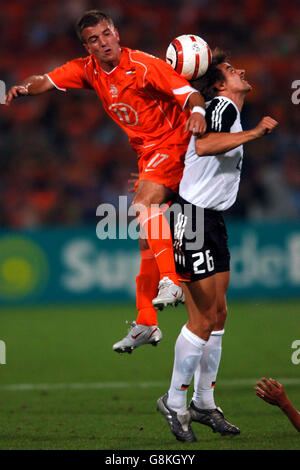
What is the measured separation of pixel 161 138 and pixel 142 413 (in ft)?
6.97

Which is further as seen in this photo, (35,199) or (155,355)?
(35,199)

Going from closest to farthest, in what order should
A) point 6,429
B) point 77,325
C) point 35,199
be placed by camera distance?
point 6,429 < point 77,325 < point 35,199

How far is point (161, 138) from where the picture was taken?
5227 mm

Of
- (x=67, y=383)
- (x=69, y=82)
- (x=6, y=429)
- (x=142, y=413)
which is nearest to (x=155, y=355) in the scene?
(x=67, y=383)

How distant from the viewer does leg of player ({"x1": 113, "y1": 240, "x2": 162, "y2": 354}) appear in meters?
5.29

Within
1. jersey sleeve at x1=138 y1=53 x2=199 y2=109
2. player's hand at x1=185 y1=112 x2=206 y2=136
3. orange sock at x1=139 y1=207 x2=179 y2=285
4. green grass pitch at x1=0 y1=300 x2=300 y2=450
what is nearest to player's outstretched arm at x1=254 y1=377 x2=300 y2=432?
green grass pitch at x1=0 y1=300 x2=300 y2=450

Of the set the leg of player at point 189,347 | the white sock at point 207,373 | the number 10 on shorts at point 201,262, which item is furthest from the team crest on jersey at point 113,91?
the white sock at point 207,373

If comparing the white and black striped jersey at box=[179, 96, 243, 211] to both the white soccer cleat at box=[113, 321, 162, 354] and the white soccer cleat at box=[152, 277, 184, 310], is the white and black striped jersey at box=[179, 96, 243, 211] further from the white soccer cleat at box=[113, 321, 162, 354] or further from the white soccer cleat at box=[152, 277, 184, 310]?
the white soccer cleat at box=[113, 321, 162, 354]

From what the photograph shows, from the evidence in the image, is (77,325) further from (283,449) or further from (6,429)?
(283,449)

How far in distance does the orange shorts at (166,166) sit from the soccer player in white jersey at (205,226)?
0.21 metres

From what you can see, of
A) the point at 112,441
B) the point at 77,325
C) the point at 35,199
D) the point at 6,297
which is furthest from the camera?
the point at 35,199

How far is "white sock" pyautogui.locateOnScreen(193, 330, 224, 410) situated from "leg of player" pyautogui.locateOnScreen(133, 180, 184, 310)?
525 mm

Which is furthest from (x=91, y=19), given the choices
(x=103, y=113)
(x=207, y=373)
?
(x=103, y=113)

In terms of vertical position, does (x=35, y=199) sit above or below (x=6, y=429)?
above
